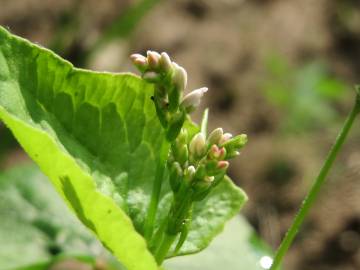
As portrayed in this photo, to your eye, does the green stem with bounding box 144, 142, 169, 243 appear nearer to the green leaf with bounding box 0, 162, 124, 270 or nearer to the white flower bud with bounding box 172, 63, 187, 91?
the white flower bud with bounding box 172, 63, 187, 91

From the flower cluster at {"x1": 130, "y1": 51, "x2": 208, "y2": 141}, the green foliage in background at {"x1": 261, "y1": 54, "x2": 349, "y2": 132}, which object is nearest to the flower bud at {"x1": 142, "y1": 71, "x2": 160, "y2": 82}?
the flower cluster at {"x1": 130, "y1": 51, "x2": 208, "y2": 141}

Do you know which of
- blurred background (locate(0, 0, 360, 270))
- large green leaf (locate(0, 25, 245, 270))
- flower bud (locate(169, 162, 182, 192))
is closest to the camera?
large green leaf (locate(0, 25, 245, 270))

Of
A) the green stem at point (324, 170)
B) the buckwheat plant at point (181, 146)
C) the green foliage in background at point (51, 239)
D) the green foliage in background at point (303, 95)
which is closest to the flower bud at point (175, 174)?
the buckwheat plant at point (181, 146)

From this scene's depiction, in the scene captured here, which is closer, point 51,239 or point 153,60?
point 153,60

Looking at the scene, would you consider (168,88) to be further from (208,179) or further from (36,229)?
(36,229)

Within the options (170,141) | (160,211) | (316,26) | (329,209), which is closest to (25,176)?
(160,211)

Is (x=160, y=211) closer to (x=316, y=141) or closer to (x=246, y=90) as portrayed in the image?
(x=316, y=141)

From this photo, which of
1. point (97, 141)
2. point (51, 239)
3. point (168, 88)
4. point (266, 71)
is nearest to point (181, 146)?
point (168, 88)
